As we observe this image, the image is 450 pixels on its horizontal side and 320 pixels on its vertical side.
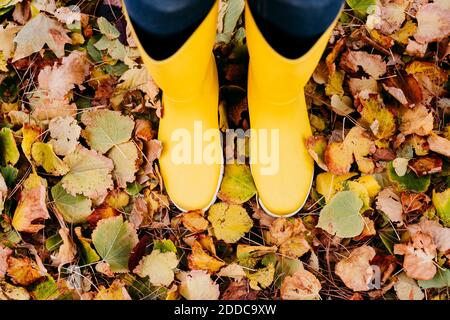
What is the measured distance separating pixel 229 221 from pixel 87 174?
284 mm

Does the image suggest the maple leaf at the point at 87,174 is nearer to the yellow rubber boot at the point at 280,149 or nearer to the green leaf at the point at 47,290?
the green leaf at the point at 47,290

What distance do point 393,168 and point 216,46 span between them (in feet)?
1.49

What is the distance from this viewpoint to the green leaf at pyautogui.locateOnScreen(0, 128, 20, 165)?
96 centimetres

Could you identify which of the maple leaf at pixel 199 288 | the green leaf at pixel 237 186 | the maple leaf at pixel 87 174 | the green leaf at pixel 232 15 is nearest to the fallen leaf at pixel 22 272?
the maple leaf at pixel 87 174

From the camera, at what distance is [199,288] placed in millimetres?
892

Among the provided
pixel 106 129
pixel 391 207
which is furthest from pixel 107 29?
pixel 391 207

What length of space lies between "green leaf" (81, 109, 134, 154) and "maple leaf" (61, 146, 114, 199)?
3 centimetres

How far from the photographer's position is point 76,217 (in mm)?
935

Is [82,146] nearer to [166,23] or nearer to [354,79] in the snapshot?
[166,23]

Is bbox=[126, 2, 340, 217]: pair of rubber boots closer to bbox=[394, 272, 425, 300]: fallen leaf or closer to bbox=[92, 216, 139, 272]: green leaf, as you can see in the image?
bbox=[92, 216, 139, 272]: green leaf

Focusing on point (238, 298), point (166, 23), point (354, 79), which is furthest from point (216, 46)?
point (238, 298)

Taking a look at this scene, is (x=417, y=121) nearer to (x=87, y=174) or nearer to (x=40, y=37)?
(x=87, y=174)

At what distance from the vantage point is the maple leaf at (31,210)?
0.91 meters

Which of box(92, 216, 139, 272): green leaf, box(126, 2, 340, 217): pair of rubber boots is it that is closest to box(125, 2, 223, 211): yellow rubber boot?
box(126, 2, 340, 217): pair of rubber boots
